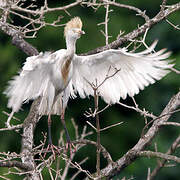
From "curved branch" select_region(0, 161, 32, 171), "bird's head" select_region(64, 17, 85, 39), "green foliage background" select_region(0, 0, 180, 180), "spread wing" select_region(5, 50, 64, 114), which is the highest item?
"bird's head" select_region(64, 17, 85, 39)

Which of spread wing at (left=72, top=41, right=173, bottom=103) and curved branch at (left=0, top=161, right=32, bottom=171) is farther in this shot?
spread wing at (left=72, top=41, right=173, bottom=103)

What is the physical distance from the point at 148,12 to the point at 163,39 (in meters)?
0.70

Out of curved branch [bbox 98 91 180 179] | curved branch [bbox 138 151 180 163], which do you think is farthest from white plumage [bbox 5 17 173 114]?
curved branch [bbox 138 151 180 163]

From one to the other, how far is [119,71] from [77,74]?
390 mm

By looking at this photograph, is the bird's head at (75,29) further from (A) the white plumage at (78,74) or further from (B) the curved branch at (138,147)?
(B) the curved branch at (138,147)

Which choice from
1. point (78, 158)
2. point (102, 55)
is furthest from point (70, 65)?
point (78, 158)

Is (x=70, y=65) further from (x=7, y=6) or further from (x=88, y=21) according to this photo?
(x=88, y=21)

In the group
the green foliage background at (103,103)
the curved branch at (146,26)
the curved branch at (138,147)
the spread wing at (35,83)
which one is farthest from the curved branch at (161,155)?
the green foliage background at (103,103)

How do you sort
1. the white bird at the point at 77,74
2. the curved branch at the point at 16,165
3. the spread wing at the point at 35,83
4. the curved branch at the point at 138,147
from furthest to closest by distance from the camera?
1. the white bird at the point at 77,74
2. the spread wing at the point at 35,83
3. the curved branch at the point at 138,147
4. the curved branch at the point at 16,165

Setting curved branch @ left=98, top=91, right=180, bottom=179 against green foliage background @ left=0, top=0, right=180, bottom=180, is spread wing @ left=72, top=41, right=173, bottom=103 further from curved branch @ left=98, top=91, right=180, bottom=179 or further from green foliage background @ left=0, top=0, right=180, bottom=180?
green foliage background @ left=0, top=0, right=180, bottom=180

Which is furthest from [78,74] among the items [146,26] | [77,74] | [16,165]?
[16,165]

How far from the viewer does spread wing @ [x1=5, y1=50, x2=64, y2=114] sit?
14.4ft

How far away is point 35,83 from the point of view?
4.77 m

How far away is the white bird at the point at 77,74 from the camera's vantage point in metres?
4.50
